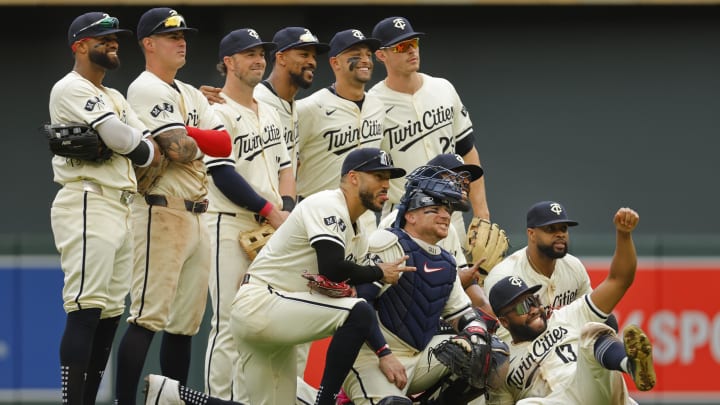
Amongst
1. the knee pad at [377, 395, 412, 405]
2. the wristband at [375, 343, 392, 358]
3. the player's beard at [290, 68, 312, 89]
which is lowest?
the knee pad at [377, 395, 412, 405]

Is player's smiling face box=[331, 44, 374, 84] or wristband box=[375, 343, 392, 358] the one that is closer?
wristband box=[375, 343, 392, 358]

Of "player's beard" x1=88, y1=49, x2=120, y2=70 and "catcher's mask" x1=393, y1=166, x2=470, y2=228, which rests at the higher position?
"player's beard" x1=88, y1=49, x2=120, y2=70

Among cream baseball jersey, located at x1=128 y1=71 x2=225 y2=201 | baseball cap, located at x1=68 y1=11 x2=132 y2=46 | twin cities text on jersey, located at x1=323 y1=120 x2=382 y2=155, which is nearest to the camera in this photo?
baseball cap, located at x1=68 y1=11 x2=132 y2=46

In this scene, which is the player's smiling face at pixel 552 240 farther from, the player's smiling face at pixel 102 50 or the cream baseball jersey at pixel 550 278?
the player's smiling face at pixel 102 50

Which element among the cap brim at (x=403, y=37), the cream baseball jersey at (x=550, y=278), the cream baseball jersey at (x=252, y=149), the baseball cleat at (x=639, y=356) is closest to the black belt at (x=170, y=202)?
the cream baseball jersey at (x=252, y=149)

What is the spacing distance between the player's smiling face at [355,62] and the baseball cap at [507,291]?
151 centimetres

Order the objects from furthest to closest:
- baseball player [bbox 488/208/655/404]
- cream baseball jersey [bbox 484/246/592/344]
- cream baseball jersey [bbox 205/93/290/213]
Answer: cream baseball jersey [bbox 484/246/592/344]
cream baseball jersey [bbox 205/93/290/213]
baseball player [bbox 488/208/655/404]

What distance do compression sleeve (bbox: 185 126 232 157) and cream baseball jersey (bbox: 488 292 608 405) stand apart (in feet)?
5.56

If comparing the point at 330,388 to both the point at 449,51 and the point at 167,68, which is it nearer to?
the point at 167,68

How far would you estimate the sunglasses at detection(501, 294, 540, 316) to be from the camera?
664 centimetres

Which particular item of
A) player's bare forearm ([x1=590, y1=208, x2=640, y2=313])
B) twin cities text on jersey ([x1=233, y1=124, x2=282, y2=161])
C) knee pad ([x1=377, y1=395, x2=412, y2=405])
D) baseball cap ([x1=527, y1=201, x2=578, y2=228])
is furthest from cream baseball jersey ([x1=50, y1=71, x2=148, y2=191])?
baseball cap ([x1=527, y1=201, x2=578, y2=228])

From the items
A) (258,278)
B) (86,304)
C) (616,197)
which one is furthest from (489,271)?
(616,197)

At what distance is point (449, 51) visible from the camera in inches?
481

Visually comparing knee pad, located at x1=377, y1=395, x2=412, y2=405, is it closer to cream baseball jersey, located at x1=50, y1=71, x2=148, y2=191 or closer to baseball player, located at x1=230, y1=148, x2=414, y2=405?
baseball player, located at x1=230, y1=148, x2=414, y2=405
